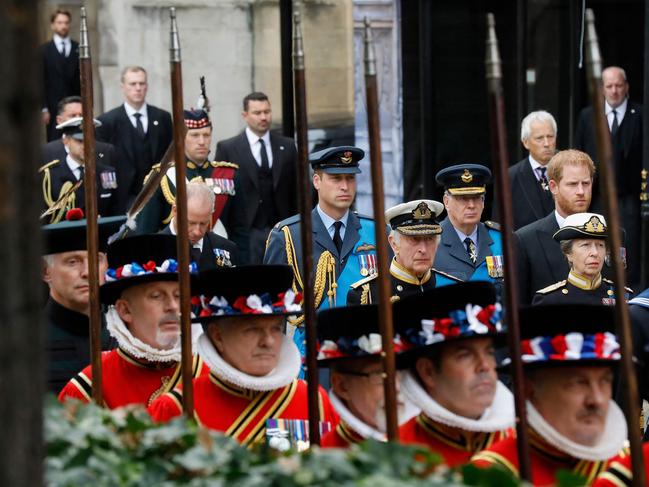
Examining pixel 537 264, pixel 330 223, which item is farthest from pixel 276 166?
pixel 537 264

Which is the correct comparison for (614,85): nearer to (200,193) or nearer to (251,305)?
(200,193)

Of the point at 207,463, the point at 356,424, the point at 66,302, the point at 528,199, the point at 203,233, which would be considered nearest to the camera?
the point at 207,463

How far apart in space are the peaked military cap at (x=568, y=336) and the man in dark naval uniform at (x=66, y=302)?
2.69 meters

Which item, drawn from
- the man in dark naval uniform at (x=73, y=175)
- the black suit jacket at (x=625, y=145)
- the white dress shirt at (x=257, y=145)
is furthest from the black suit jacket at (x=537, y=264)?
the white dress shirt at (x=257, y=145)

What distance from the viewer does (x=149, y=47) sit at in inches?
574

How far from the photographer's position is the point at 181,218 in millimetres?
5758

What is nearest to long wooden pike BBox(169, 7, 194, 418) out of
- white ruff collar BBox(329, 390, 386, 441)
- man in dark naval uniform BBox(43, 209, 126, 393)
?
white ruff collar BBox(329, 390, 386, 441)

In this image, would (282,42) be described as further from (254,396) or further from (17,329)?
(17,329)

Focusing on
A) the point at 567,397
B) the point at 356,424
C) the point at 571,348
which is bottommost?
the point at 356,424

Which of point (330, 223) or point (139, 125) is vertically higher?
point (139, 125)

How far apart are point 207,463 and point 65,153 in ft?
26.5

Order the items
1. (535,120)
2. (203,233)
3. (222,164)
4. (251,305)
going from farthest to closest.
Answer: (222,164)
(535,120)
(203,233)
(251,305)

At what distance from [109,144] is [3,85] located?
32.0 ft

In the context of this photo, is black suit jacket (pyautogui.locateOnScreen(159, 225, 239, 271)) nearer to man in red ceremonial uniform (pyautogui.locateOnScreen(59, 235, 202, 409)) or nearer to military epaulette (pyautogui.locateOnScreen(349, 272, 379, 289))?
military epaulette (pyautogui.locateOnScreen(349, 272, 379, 289))
